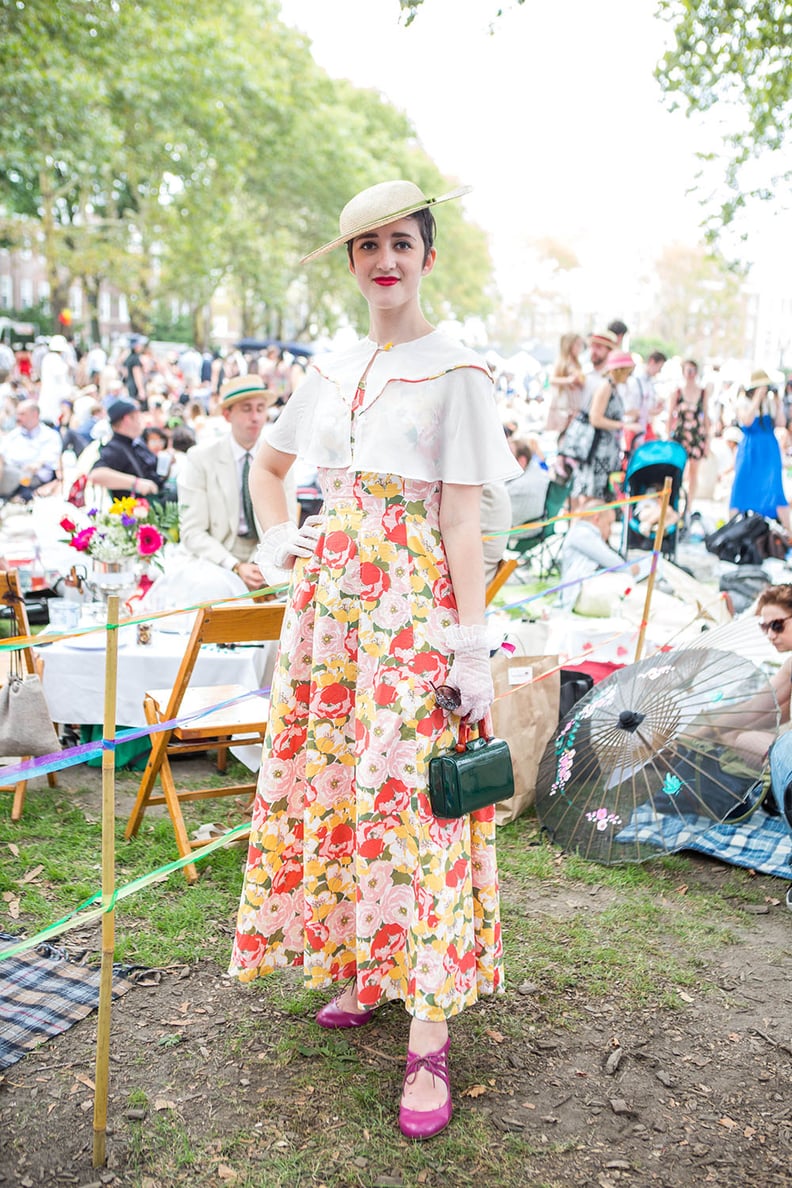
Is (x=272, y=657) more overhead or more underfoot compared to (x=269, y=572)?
more underfoot

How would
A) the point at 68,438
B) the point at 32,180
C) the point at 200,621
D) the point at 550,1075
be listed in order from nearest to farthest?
the point at 550,1075
the point at 200,621
the point at 68,438
the point at 32,180

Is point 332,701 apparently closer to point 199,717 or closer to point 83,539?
point 199,717

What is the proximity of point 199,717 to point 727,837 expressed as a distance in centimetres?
214

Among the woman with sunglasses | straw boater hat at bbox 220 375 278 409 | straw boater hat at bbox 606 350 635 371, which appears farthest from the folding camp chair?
the woman with sunglasses

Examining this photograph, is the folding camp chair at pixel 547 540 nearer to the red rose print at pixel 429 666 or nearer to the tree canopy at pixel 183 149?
the red rose print at pixel 429 666

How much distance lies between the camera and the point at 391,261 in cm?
257

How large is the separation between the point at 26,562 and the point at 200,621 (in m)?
3.21

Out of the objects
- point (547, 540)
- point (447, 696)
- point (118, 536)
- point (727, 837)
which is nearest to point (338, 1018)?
point (447, 696)

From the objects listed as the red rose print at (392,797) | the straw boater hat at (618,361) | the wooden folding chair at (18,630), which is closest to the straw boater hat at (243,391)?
the wooden folding chair at (18,630)

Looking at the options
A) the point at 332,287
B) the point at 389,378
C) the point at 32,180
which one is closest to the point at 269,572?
Answer: the point at 389,378

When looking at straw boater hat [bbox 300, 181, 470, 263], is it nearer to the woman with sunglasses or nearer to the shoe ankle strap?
the shoe ankle strap

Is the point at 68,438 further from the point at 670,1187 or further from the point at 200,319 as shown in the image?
the point at 200,319

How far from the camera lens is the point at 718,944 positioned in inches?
141

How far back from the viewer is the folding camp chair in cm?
930
